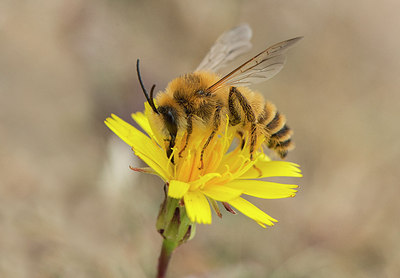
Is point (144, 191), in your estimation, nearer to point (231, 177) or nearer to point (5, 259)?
point (5, 259)

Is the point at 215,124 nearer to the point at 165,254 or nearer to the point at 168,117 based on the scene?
the point at 168,117

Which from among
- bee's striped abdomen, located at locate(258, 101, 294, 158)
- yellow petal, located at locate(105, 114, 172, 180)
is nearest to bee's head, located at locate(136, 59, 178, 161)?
yellow petal, located at locate(105, 114, 172, 180)

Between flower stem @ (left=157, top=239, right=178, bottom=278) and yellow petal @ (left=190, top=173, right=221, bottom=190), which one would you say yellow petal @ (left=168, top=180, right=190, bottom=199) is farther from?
flower stem @ (left=157, top=239, right=178, bottom=278)

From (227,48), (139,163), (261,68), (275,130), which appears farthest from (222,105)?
(139,163)

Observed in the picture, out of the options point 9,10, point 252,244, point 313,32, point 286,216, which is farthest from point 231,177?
point 313,32

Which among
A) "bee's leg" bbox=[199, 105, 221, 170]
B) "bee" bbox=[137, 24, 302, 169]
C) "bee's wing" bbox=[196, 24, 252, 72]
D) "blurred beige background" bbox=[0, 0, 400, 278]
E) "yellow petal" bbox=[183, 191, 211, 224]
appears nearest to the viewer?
"yellow petal" bbox=[183, 191, 211, 224]

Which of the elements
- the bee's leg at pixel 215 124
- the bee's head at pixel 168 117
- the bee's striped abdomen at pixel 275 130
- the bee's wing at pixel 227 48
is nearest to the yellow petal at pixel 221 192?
the bee's leg at pixel 215 124

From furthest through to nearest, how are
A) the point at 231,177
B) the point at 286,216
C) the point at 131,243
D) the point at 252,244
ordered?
the point at 286,216 < the point at 252,244 < the point at 131,243 < the point at 231,177
